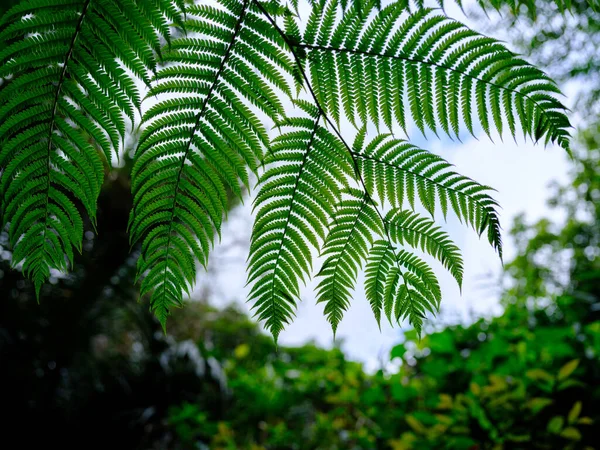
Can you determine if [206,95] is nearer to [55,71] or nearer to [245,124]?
[245,124]

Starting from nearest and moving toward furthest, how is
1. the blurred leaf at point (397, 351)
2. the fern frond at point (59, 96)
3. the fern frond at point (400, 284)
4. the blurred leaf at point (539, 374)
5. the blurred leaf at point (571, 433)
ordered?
the fern frond at point (59, 96) < the fern frond at point (400, 284) < the blurred leaf at point (571, 433) < the blurred leaf at point (539, 374) < the blurred leaf at point (397, 351)

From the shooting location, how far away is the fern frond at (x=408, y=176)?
744mm

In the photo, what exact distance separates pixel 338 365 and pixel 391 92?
297 centimetres

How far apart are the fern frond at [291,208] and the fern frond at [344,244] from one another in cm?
2

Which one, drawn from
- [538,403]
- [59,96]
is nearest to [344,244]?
[59,96]

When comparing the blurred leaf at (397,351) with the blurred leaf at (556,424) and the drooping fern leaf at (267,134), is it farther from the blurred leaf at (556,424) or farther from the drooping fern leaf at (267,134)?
the drooping fern leaf at (267,134)

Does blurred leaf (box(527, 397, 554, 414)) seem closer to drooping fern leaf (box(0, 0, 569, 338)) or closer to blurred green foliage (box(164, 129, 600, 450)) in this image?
blurred green foliage (box(164, 129, 600, 450))

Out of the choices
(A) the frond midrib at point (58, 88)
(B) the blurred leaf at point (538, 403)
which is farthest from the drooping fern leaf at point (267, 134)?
(B) the blurred leaf at point (538, 403)

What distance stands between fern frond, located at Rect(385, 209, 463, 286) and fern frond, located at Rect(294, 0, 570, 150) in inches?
5.7

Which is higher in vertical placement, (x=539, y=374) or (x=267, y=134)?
(x=267, y=134)

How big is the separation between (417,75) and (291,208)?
0.29m

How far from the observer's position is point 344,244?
2.52 ft

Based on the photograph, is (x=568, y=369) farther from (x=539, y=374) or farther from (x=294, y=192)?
(x=294, y=192)

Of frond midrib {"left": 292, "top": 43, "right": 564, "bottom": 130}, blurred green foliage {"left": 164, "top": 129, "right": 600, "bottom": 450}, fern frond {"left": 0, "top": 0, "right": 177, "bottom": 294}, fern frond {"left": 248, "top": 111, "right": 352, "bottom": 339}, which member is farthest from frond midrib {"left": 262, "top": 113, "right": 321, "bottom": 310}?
blurred green foliage {"left": 164, "top": 129, "right": 600, "bottom": 450}
